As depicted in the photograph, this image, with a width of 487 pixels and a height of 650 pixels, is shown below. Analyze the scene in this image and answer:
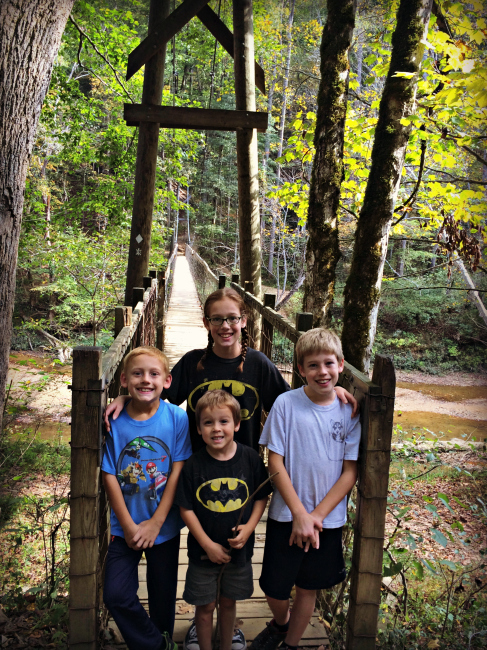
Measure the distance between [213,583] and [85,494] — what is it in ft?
1.83

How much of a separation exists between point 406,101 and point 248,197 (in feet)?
5.97

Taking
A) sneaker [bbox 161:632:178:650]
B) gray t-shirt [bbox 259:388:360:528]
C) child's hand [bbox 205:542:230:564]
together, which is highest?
gray t-shirt [bbox 259:388:360:528]

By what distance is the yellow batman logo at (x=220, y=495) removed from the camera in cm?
176

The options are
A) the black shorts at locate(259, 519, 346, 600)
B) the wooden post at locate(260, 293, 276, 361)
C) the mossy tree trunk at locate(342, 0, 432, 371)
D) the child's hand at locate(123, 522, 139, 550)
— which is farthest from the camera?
the wooden post at locate(260, 293, 276, 361)

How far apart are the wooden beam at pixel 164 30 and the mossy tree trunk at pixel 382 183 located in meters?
2.19

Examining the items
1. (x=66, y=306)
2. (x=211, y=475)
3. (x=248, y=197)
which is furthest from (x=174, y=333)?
(x=66, y=306)

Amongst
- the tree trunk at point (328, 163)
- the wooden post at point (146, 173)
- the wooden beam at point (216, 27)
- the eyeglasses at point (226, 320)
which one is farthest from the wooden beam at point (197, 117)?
the eyeglasses at point (226, 320)

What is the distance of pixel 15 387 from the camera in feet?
36.1

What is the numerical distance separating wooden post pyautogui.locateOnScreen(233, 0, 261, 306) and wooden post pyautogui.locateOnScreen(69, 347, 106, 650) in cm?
352

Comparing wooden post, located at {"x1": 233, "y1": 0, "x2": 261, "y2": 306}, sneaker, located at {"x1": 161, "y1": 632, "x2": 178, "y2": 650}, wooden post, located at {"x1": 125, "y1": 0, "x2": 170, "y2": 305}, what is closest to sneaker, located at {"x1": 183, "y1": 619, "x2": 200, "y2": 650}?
sneaker, located at {"x1": 161, "y1": 632, "x2": 178, "y2": 650}

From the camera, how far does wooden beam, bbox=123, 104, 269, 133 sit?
5.02m

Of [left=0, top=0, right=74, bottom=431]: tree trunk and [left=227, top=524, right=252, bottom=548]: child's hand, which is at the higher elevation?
[left=0, top=0, right=74, bottom=431]: tree trunk

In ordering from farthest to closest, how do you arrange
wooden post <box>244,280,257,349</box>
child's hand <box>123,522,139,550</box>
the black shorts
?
wooden post <box>244,280,257,349</box>
the black shorts
child's hand <box>123,522,139,550</box>

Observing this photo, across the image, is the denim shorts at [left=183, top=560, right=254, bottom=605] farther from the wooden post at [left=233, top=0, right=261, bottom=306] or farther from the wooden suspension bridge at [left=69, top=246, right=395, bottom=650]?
the wooden post at [left=233, top=0, right=261, bottom=306]
